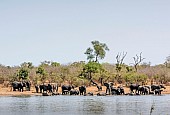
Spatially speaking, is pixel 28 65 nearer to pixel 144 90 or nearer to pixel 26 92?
pixel 26 92

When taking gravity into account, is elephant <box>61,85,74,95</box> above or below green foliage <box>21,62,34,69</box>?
below

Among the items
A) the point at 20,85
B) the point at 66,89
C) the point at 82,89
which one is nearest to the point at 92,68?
the point at 66,89

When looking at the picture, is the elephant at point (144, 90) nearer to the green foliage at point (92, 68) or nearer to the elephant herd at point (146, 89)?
the elephant herd at point (146, 89)

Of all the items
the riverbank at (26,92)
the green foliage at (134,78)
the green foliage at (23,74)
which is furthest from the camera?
the green foliage at (134,78)

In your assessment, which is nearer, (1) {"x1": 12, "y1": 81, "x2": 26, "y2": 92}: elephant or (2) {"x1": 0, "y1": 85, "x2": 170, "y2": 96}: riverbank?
(2) {"x1": 0, "y1": 85, "x2": 170, "y2": 96}: riverbank

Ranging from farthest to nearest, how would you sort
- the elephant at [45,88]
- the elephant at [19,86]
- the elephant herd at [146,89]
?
the elephant at [19,86]
the elephant at [45,88]
the elephant herd at [146,89]

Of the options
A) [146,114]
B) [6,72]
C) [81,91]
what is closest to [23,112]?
[146,114]

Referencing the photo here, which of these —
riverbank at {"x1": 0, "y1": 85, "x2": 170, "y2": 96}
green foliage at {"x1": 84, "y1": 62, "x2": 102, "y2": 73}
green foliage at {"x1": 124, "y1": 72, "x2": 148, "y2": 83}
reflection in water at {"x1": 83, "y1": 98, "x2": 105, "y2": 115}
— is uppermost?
green foliage at {"x1": 84, "y1": 62, "x2": 102, "y2": 73}

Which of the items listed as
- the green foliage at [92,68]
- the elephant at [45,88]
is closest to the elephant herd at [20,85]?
the elephant at [45,88]

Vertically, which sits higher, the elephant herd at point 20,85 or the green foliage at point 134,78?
the green foliage at point 134,78

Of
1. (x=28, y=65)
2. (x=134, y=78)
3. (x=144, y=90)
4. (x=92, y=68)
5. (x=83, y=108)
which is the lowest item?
(x=83, y=108)

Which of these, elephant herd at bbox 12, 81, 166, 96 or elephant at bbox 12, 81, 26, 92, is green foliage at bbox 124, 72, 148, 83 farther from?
elephant at bbox 12, 81, 26, 92

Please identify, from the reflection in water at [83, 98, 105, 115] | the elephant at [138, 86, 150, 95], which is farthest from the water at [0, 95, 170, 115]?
the elephant at [138, 86, 150, 95]

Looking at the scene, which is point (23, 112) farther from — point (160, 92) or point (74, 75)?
point (74, 75)
